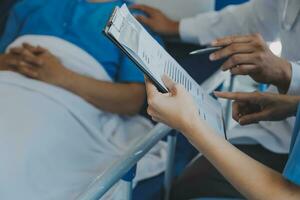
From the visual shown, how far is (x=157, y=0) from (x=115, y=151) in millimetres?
693

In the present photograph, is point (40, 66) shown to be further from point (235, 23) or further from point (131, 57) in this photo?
point (131, 57)

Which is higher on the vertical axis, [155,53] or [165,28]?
[155,53]

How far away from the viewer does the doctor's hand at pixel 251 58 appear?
3.83 ft

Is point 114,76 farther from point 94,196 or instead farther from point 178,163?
point 94,196

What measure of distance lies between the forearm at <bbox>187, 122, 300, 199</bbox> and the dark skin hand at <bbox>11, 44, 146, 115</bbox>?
76cm

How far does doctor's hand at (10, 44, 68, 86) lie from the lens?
1.56 metres

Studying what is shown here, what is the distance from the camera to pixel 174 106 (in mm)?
876

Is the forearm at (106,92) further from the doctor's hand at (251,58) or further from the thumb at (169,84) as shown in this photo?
the thumb at (169,84)

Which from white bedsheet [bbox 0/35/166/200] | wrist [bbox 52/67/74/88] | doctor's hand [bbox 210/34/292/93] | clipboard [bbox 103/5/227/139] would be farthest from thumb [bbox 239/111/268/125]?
wrist [bbox 52/67/74/88]

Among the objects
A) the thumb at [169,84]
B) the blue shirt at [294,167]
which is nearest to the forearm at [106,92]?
the thumb at [169,84]

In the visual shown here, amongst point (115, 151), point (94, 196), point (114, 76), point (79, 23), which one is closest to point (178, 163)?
point (115, 151)

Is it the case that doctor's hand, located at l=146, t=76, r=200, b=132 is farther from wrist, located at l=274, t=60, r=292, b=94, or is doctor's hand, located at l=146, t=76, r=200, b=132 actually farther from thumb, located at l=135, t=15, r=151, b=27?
thumb, located at l=135, t=15, r=151, b=27

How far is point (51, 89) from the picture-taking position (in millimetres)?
1538

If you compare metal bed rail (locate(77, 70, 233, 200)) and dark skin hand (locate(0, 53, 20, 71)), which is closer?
metal bed rail (locate(77, 70, 233, 200))
